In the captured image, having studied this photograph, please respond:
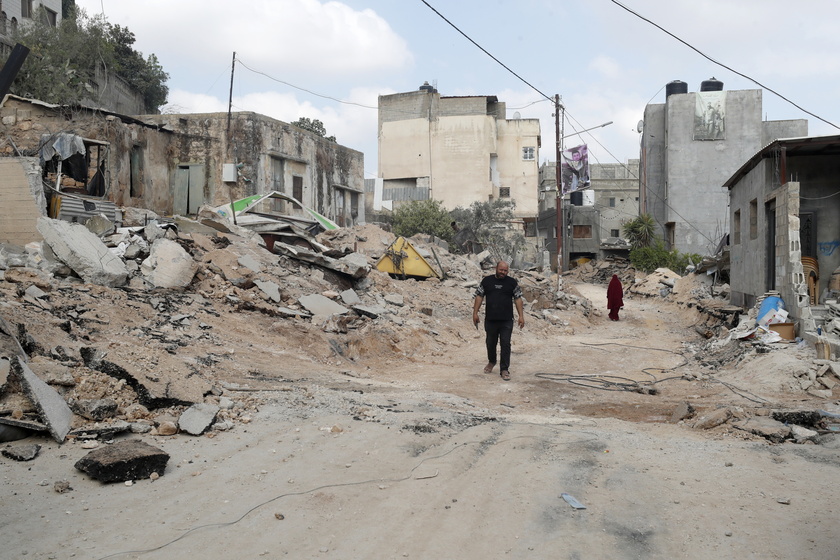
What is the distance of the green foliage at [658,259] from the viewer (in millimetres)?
36562

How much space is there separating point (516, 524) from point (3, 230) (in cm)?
1079

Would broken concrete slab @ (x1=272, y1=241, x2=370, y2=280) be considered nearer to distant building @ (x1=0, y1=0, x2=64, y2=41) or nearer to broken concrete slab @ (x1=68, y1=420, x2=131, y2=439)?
broken concrete slab @ (x1=68, y1=420, x2=131, y2=439)

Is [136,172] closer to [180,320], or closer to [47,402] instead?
[180,320]

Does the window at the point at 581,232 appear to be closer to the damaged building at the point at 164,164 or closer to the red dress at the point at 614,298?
the damaged building at the point at 164,164

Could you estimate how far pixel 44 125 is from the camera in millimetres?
17547

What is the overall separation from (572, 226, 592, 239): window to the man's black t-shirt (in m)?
40.1

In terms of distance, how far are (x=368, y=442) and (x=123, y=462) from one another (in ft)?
5.62

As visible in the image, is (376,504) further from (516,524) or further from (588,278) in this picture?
(588,278)

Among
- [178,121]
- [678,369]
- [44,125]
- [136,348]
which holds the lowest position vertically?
[678,369]

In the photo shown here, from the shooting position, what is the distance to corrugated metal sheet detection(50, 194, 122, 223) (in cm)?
1272

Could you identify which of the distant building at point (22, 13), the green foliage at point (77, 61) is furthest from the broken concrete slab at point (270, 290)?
the distant building at point (22, 13)

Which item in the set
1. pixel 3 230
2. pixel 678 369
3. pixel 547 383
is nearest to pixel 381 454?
pixel 547 383

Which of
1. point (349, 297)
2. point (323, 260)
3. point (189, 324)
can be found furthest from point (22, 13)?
point (189, 324)

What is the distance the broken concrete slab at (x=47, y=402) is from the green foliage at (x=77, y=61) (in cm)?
1701
